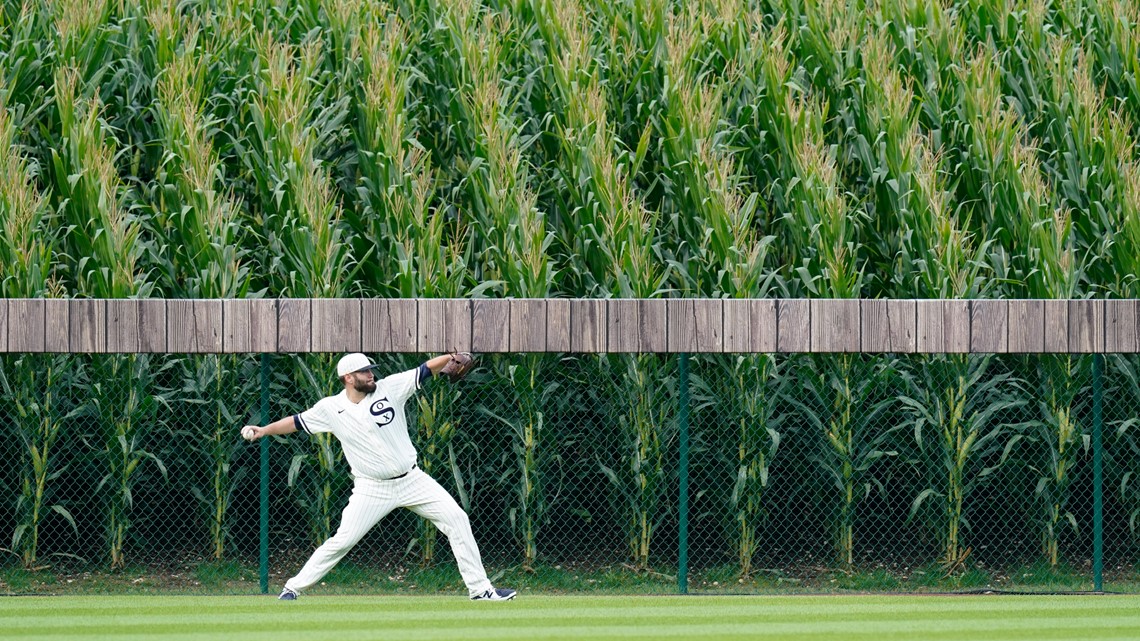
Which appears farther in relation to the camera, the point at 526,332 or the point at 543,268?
the point at 543,268

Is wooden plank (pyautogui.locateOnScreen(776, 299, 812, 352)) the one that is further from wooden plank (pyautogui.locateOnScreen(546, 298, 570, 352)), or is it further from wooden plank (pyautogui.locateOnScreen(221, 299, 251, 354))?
wooden plank (pyautogui.locateOnScreen(221, 299, 251, 354))

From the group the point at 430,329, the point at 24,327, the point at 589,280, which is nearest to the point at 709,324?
the point at 589,280

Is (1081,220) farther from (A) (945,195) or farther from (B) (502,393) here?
(B) (502,393)

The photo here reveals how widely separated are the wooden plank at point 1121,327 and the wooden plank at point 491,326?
4597 mm

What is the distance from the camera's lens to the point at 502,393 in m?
12.1

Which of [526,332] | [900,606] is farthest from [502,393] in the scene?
[900,606]

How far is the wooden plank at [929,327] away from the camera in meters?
11.1

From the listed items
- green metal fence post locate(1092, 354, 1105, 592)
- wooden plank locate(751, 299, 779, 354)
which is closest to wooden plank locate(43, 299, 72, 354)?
wooden plank locate(751, 299, 779, 354)

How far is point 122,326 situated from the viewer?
36.1 feet

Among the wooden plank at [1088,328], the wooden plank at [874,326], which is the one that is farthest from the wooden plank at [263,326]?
the wooden plank at [1088,328]

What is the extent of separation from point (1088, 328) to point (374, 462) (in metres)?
5.53

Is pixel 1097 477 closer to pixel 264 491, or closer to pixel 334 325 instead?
pixel 334 325

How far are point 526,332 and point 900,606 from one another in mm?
3423

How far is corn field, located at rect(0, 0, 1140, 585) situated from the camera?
39.0ft
